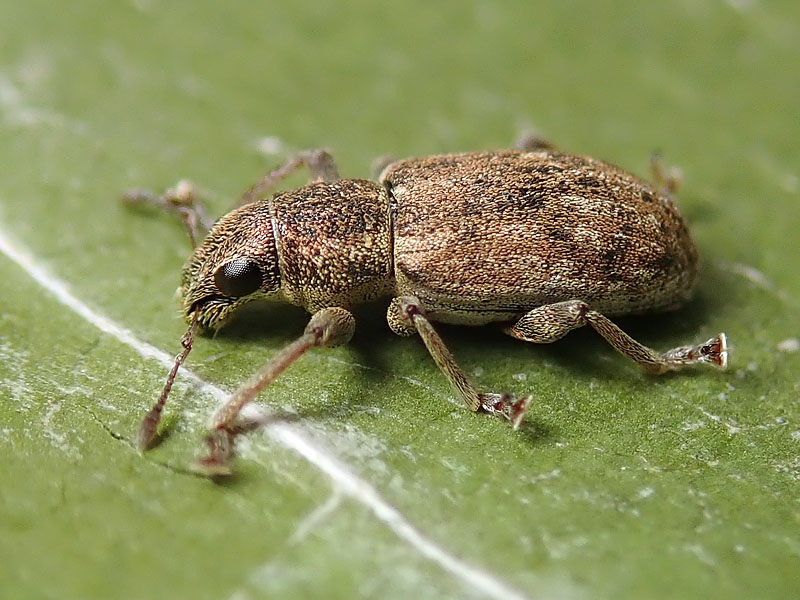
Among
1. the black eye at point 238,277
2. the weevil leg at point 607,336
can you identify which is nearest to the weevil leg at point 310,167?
the black eye at point 238,277

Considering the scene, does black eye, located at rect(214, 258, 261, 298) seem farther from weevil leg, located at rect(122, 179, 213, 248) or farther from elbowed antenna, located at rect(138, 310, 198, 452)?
weevil leg, located at rect(122, 179, 213, 248)

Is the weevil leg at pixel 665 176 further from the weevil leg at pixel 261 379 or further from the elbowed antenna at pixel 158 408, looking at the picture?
the elbowed antenna at pixel 158 408

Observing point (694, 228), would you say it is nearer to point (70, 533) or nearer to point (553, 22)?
point (553, 22)

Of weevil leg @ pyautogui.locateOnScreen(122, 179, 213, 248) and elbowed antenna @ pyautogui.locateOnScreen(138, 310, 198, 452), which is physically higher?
weevil leg @ pyautogui.locateOnScreen(122, 179, 213, 248)

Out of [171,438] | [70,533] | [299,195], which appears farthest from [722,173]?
[70,533]

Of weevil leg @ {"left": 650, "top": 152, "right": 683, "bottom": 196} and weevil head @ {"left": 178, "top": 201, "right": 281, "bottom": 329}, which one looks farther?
weevil leg @ {"left": 650, "top": 152, "right": 683, "bottom": 196}

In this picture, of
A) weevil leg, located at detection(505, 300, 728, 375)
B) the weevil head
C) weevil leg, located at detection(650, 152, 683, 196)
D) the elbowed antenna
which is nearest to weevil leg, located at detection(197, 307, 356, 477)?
the elbowed antenna

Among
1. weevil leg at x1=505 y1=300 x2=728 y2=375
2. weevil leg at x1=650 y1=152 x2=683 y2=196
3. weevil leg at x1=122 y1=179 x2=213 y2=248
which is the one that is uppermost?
weevil leg at x1=650 y1=152 x2=683 y2=196
